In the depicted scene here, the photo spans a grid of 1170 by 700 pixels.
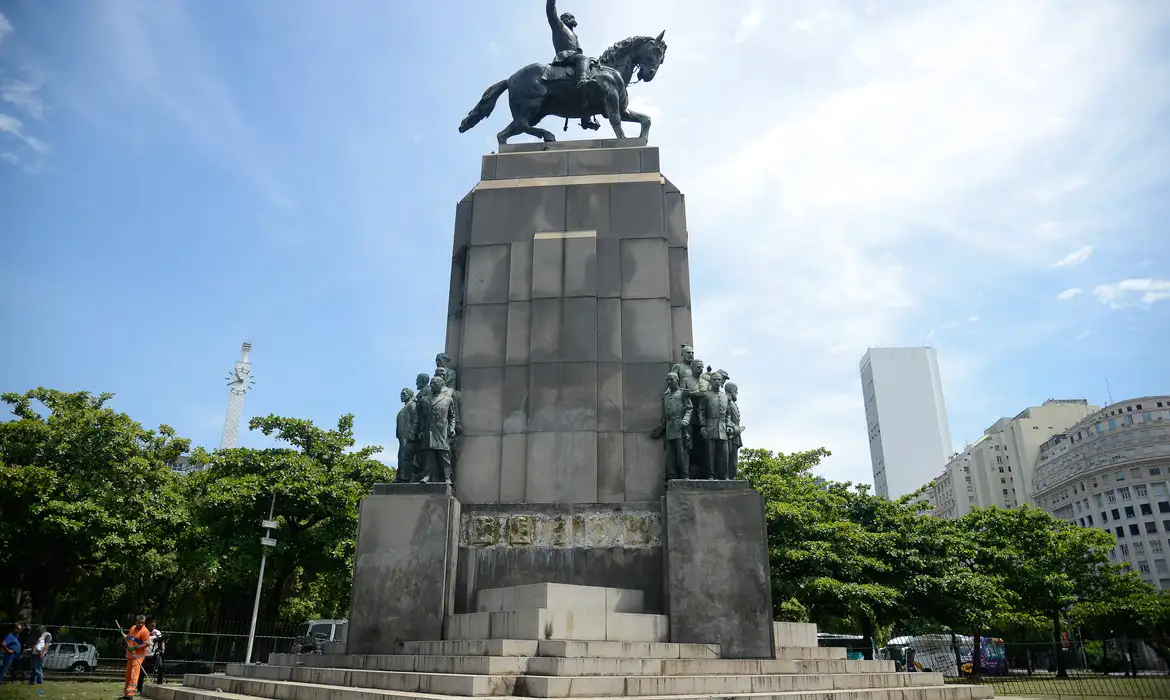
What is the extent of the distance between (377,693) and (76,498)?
74.9ft

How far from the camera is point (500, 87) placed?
17.8 m

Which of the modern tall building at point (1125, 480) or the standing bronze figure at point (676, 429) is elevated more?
the modern tall building at point (1125, 480)

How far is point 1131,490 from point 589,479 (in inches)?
3629

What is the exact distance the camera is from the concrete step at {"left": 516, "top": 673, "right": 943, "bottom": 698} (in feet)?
28.2

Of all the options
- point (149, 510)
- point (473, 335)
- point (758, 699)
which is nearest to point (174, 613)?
point (149, 510)

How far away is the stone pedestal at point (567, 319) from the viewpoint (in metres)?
13.3

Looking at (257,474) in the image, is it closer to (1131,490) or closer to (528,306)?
(528,306)

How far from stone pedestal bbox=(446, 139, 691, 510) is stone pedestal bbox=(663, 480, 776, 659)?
3.69 feet

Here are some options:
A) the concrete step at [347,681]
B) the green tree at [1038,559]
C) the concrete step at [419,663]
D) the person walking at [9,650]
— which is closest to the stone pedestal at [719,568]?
the concrete step at [419,663]

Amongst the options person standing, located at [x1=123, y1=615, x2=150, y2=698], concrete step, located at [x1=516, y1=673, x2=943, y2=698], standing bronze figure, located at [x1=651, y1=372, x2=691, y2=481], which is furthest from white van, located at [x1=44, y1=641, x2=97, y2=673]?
concrete step, located at [x1=516, y1=673, x2=943, y2=698]

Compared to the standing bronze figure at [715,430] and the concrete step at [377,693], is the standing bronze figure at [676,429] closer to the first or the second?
the standing bronze figure at [715,430]

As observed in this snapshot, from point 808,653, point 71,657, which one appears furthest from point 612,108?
point 71,657

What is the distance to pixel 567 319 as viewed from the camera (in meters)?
14.3

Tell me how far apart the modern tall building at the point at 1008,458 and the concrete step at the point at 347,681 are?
347 ft
